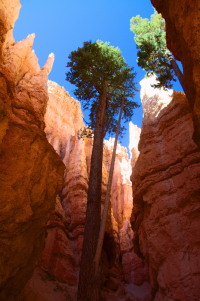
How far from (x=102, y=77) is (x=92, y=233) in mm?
9076

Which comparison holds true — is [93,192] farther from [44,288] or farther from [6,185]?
[44,288]

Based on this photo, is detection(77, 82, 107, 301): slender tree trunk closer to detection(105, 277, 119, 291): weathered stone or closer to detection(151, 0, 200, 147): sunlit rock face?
detection(151, 0, 200, 147): sunlit rock face

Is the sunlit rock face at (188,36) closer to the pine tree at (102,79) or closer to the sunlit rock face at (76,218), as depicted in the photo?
the pine tree at (102,79)

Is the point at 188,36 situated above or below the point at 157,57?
below

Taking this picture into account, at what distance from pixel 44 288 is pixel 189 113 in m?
11.1

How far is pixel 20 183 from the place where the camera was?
6.60 metres

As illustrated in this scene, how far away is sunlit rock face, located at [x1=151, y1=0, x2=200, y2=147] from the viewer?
4.32m

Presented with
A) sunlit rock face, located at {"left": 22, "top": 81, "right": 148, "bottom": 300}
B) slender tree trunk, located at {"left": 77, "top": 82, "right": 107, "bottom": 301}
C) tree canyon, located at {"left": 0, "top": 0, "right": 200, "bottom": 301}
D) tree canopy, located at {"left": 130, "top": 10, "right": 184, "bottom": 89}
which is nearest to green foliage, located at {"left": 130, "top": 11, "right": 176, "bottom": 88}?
tree canopy, located at {"left": 130, "top": 10, "right": 184, "bottom": 89}

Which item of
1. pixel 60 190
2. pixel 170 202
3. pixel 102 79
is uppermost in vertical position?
pixel 102 79

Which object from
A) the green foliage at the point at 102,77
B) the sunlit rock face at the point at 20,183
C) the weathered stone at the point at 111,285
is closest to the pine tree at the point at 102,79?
the green foliage at the point at 102,77

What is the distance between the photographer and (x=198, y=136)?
5.50 metres

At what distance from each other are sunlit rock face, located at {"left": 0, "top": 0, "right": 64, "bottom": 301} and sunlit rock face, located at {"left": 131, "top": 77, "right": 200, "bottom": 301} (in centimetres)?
439

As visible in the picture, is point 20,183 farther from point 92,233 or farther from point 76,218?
point 76,218

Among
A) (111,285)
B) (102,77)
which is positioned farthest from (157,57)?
(111,285)
